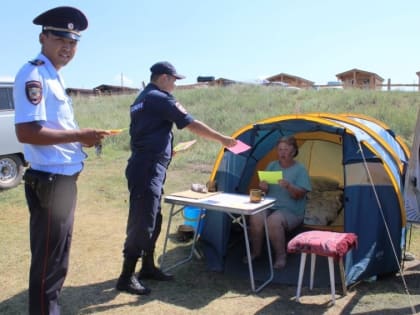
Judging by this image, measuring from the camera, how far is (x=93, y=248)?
501 centimetres

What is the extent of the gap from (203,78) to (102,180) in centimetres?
2403

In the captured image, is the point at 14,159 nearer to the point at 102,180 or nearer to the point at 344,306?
the point at 102,180

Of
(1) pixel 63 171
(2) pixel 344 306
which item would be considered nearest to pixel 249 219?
(2) pixel 344 306

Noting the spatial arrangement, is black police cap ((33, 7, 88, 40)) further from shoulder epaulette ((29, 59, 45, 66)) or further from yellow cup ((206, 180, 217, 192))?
yellow cup ((206, 180, 217, 192))

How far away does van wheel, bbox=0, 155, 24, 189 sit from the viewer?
7.50 meters

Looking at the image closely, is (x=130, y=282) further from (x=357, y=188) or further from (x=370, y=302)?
(x=357, y=188)

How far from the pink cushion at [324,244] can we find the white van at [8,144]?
201 inches

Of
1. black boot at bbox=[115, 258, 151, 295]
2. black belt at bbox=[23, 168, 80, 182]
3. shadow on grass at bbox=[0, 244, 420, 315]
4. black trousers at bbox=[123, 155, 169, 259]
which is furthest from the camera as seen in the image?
black boot at bbox=[115, 258, 151, 295]

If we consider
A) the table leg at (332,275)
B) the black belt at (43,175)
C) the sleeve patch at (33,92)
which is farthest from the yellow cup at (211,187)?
the sleeve patch at (33,92)

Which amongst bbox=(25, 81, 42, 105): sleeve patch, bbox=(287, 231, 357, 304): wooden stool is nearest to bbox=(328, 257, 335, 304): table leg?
bbox=(287, 231, 357, 304): wooden stool

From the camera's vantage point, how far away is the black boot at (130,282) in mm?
3832

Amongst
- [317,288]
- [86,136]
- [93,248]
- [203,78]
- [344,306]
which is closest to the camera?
[86,136]

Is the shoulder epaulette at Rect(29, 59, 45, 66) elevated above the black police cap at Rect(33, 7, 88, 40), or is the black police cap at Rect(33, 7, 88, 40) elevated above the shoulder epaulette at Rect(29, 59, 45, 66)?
the black police cap at Rect(33, 7, 88, 40)

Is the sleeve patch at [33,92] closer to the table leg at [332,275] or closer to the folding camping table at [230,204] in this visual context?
the folding camping table at [230,204]
